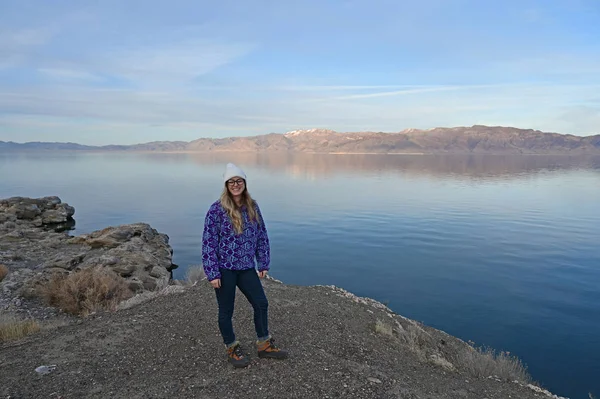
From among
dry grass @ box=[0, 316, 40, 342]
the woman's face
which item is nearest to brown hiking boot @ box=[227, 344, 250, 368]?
the woman's face

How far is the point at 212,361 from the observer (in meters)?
A: 5.30

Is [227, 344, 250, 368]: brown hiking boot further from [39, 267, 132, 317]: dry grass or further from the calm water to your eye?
the calm water

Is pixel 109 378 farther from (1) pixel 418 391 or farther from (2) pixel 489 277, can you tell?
(2) pixel 489 277

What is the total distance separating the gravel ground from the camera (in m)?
4.70

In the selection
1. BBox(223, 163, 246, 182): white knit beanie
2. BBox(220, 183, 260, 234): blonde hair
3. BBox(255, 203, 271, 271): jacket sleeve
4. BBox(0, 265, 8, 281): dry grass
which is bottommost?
BBox(0, 265, 8, 281): dry grass

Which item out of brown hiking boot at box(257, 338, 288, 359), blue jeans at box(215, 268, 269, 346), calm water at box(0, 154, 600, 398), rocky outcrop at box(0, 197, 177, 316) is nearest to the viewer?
blue jeans at box(215, 268, 269, 346)

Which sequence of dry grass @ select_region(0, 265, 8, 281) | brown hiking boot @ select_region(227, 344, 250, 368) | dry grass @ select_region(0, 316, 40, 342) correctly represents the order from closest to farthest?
brown hiking boot @ select_region(227, 344, 250, 368), dry grass @ select_region(0, 316, 40, 342), dry grass @ select_region(0, 265, 8, 281)

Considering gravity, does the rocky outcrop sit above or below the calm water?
above

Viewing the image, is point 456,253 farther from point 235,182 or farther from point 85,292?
point 235,182

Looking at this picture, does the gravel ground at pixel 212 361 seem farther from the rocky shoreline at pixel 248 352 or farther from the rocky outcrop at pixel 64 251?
the rocky outcrop at pixel 64 251

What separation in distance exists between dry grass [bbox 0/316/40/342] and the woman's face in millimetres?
4492

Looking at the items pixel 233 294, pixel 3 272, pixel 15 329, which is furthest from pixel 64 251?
pixel 233 294

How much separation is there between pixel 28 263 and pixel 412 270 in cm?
1298

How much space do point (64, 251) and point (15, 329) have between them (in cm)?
1016
